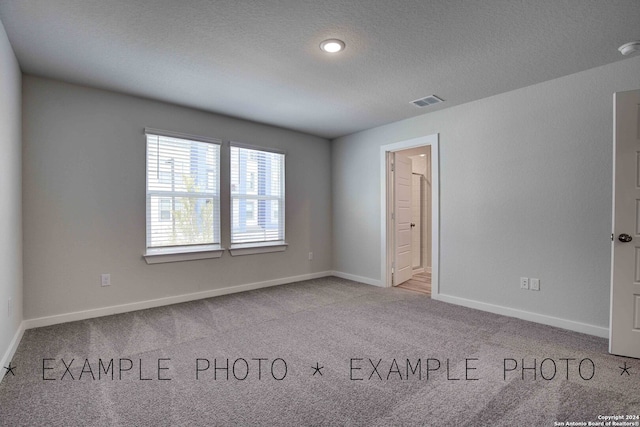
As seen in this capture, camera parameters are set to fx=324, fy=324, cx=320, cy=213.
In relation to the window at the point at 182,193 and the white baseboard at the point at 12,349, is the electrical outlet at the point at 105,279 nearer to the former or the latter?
the window at the point at 182,193

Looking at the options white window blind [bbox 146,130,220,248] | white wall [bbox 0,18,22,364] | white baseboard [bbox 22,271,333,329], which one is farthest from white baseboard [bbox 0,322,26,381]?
white window blind [bbox 146,130,220,248]

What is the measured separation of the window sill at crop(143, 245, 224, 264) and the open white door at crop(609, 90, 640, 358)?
13.4ft

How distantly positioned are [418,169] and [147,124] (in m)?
4.76

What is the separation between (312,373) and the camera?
2.26 m

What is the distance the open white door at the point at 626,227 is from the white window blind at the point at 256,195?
3.86 m

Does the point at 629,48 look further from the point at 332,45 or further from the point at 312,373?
the point at 312,373

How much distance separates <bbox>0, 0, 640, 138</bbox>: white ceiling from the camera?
6.91ft

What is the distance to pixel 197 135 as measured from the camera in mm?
4133

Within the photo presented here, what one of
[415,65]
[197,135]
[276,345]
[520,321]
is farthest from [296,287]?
[415,65]

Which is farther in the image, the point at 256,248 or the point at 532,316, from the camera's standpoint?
the point at 256,248

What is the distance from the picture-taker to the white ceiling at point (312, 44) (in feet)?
6.91

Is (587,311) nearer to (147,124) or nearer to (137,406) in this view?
(137,406)

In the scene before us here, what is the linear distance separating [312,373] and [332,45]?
96.5 inches

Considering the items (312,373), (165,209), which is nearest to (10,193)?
(165,209)
